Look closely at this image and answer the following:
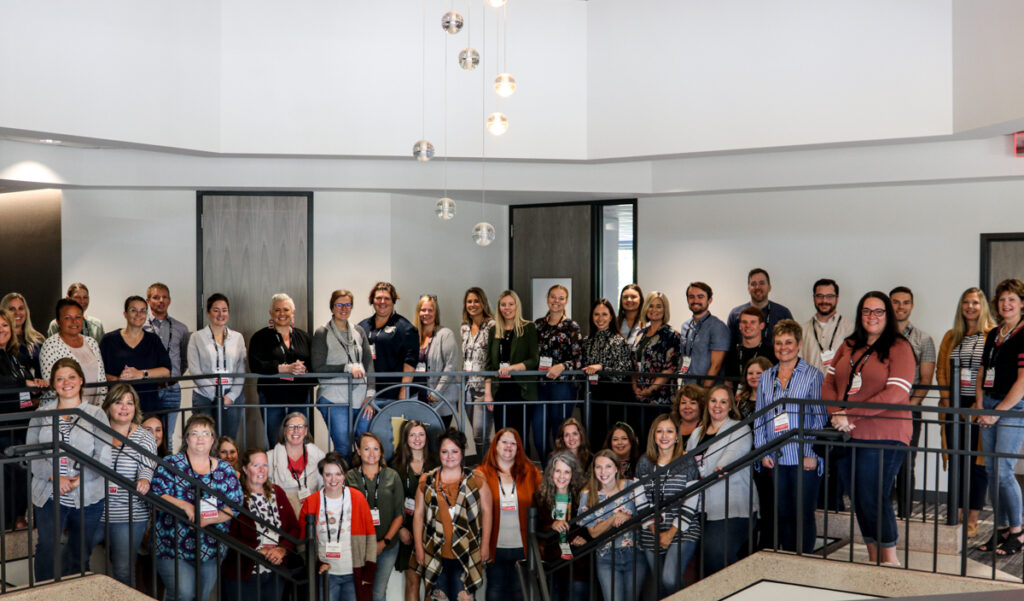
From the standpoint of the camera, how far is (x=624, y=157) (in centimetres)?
881

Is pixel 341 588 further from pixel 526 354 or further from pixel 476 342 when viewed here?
pixel 476 342

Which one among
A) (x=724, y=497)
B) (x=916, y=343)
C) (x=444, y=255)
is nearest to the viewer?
(x=724, y=497)

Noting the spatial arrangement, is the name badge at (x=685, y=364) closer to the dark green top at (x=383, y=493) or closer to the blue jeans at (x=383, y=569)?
the dark green top at (x=383, y=493)

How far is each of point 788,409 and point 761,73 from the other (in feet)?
10.8

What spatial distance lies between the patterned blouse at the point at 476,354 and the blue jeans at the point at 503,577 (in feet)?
6.13

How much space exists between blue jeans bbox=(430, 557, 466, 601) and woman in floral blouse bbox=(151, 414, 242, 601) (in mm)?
1508

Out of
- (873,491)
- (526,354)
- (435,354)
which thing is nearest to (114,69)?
(435,354)

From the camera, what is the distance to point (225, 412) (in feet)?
26.1

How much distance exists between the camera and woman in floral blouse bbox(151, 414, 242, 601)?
6109 mm

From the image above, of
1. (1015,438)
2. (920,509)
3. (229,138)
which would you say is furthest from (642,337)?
(229,138)

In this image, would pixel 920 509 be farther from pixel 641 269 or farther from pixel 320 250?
pixel 320 250

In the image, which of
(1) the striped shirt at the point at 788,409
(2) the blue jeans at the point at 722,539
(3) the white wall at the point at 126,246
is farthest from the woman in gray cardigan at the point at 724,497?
(3) the white wall at the point at 126,246

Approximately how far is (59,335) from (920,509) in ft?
20.2

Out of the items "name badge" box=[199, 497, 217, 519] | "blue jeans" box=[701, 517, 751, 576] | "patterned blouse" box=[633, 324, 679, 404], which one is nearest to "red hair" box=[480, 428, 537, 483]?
"patterned blouse" box=[633, 324, 679, 404]
